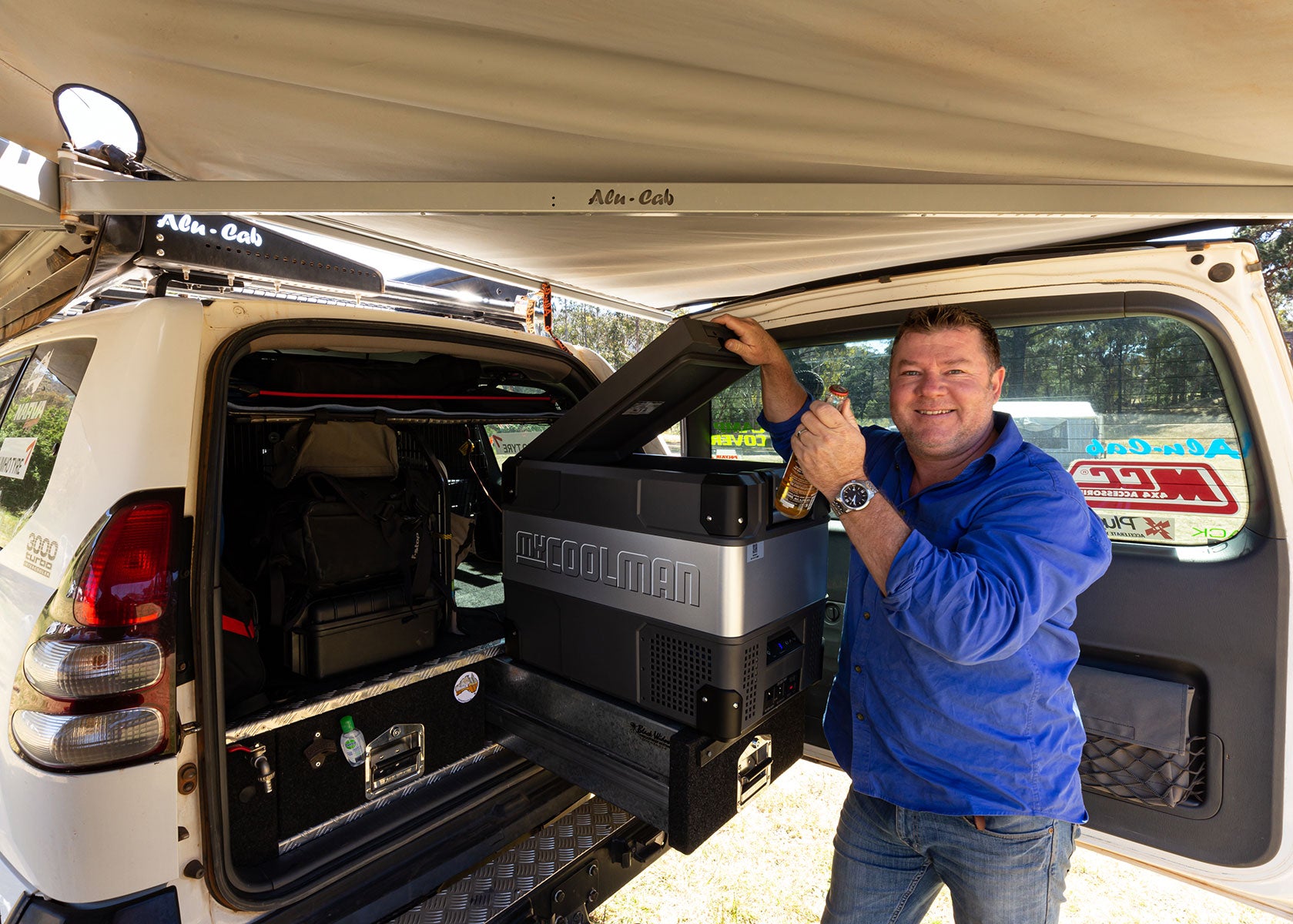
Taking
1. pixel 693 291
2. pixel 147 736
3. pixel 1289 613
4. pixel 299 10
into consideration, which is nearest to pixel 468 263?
pixel 693 291

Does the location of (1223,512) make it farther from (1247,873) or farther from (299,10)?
(299,10)

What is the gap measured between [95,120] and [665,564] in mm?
1604

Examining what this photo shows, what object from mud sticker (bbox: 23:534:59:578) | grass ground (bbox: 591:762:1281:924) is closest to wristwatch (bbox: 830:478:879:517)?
mud sticker (bbox: 23:534:59:578)

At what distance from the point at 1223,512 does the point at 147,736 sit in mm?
2639

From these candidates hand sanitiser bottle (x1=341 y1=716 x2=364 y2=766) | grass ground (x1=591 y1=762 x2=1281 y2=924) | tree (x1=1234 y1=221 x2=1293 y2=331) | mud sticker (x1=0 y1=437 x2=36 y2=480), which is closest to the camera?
mud sticker (x1=0 y1=437 x2=36 y2=480)

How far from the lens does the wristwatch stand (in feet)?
4.35

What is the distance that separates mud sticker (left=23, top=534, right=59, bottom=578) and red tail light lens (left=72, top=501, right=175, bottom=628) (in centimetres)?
16

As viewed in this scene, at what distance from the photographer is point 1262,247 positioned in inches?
116

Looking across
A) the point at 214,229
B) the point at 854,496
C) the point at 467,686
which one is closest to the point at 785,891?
the point at 467,686

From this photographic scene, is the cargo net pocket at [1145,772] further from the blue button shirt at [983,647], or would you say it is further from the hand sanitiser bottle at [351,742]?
the hand sanitiser bottle at [351,742]

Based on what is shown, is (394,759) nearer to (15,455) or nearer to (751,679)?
(751,679)

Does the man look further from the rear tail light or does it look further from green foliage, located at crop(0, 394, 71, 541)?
green foliage, located at crop(0, 394, 71, 541)

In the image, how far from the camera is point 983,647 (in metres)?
Result: 1.23

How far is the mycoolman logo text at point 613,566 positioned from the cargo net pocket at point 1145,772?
1.23m
